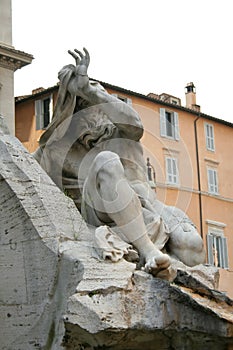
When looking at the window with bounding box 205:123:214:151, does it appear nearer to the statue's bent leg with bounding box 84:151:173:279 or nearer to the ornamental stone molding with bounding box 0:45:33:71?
the ornamental stone molding with bounding box 0:45:33:71

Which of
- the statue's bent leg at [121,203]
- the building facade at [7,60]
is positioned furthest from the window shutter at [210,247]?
the statue's bent leg at [121,203]

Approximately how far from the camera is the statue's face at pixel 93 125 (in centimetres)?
585

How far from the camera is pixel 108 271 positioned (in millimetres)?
4574

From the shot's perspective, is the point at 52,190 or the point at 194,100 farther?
the point at 194,100

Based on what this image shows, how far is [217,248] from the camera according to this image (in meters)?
37.7

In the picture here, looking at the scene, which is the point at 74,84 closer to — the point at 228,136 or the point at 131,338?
the point at 131,338

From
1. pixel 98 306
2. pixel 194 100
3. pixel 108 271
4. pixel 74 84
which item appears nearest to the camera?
pixel 98 306

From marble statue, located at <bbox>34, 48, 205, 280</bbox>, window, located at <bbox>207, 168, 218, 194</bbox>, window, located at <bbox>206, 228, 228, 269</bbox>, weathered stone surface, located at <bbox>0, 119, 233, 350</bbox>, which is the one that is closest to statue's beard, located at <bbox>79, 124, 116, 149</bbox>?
marble statue, located at <bbox>34, 48, 205, 280</bbox>

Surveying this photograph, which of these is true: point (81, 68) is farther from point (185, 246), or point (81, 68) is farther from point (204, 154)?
point (204, 154)

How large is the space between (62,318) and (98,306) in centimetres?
22

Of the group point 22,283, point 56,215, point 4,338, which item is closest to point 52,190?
point 56,215

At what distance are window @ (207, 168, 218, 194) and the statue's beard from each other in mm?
33007

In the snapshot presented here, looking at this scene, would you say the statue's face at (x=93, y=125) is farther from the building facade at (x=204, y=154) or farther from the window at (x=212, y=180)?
the window at (x=212, y=180)

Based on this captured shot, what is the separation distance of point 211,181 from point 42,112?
9.75 metres
